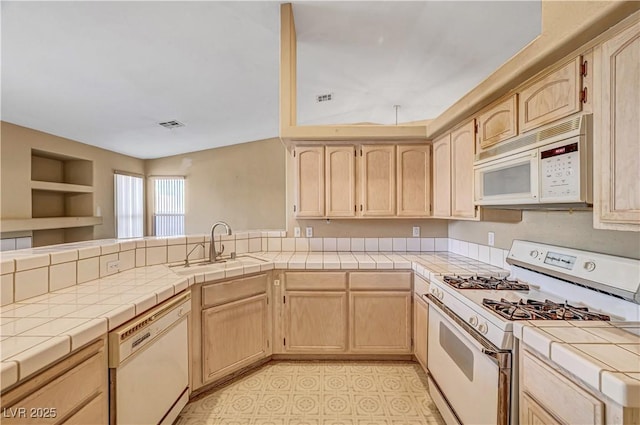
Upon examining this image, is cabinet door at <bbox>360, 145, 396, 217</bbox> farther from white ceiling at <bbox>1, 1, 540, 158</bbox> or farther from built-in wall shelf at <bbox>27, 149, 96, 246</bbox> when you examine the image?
built-in wall shelf at <bbox>27, 149, 96, 246</bbox>

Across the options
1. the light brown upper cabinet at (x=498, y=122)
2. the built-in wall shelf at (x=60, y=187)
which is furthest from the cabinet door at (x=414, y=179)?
the built-in wall shelf at (x=60, y=187)

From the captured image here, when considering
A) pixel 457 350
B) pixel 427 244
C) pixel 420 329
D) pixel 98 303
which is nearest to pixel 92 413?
pixel 98 303

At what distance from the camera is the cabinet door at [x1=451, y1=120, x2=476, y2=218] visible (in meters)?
2.05

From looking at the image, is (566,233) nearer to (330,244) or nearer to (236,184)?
(330,244)

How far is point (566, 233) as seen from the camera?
159 cm

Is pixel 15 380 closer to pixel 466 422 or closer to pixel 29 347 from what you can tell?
pixel 29 347

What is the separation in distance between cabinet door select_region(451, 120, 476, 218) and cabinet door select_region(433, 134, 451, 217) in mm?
65

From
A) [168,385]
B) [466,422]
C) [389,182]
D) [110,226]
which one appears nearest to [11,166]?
[110,226]

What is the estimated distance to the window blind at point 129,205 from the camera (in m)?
5.45

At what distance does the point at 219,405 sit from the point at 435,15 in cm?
344

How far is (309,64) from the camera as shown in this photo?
9.79 ft

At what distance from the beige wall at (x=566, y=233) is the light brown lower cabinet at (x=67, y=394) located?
2.38m

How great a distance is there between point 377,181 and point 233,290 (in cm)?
167

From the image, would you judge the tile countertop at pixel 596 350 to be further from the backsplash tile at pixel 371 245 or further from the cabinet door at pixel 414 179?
the backsplash tile at pixel 371 245
